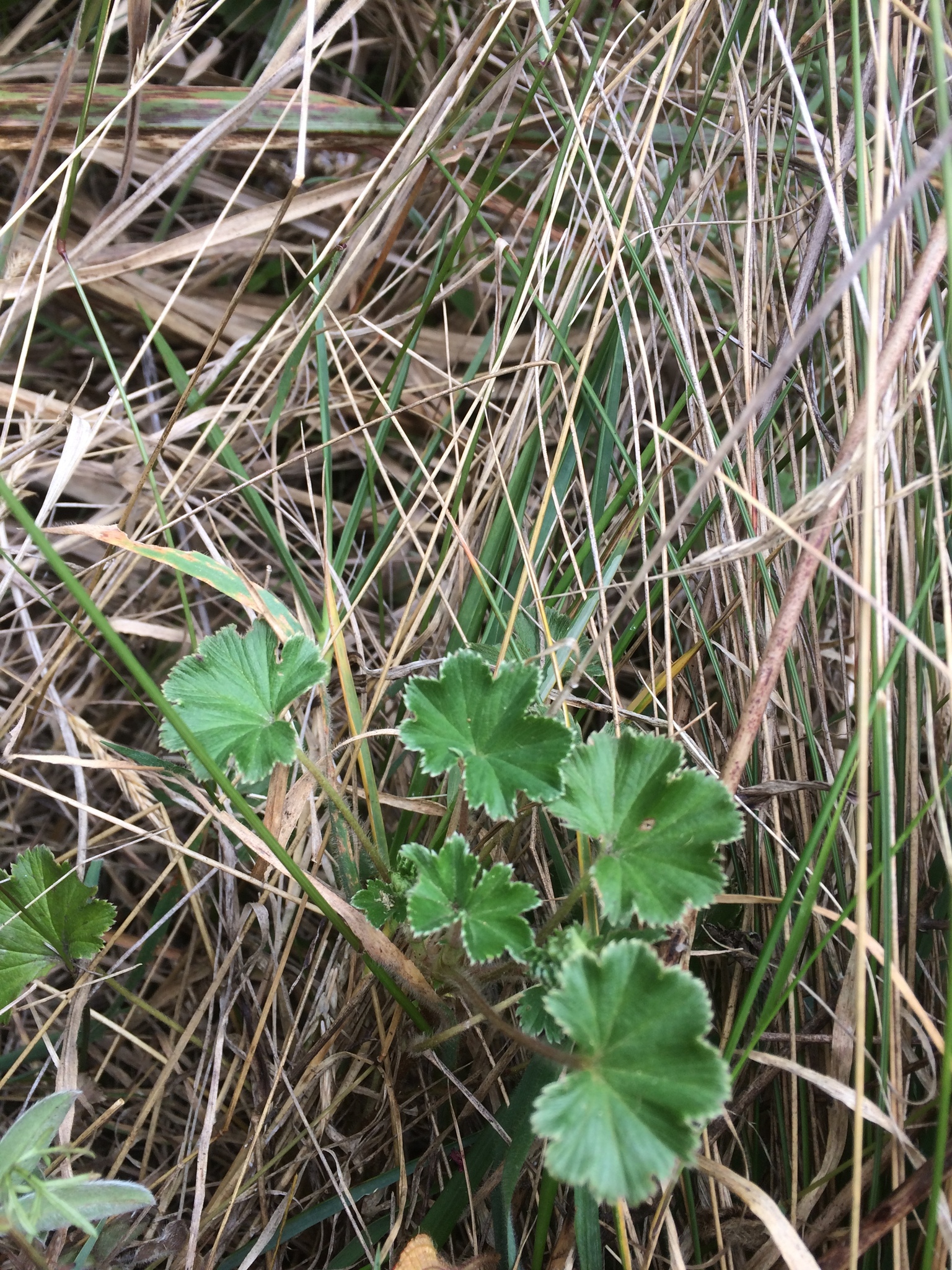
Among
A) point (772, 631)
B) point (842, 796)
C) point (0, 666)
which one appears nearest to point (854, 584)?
point (772, 631)

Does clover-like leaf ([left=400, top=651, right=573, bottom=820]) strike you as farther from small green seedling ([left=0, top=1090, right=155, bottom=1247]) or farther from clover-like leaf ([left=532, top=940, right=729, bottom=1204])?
small green seedling ([left=0, top=1090, right=155, bottom=1247])

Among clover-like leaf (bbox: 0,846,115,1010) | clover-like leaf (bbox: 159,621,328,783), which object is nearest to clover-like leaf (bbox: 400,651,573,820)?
clover-like leaf (bbox: 159,621,328,783)

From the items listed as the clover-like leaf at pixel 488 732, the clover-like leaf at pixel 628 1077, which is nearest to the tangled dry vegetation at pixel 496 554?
the clover-like leaf at pixel 488 732

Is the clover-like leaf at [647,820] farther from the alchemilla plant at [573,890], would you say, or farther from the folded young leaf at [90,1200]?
the folded young leaf at [90,1200]

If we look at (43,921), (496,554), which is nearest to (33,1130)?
(43,921)

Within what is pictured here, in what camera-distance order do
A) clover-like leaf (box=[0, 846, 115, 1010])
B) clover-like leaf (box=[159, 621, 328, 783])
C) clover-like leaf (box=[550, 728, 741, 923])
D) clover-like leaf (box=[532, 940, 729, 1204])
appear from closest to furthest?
clover-like leaf (box=[532, 940, 729, 1204]) → clover-like leaf (box=[550, 728, 741, 923]) → clover-like leaf (box=[159, 621, 328, 783]) → clover-like leaf (box=[0, 846, 115, 1010])
